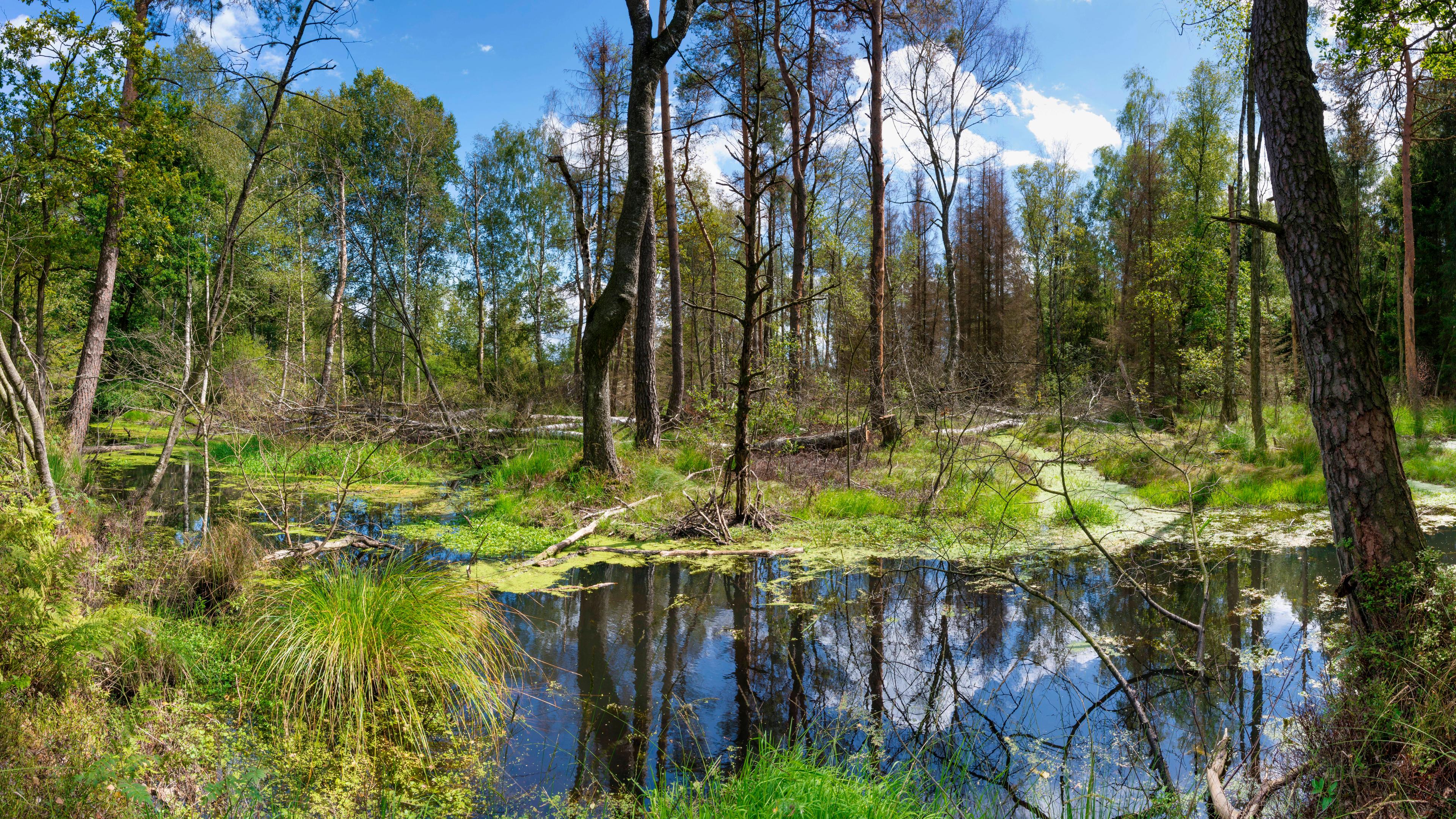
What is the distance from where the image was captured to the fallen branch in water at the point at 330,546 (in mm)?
4859

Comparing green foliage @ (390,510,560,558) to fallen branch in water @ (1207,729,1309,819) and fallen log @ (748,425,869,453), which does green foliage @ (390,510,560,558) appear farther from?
fallen branch in water @ (1207,729,1309,819)

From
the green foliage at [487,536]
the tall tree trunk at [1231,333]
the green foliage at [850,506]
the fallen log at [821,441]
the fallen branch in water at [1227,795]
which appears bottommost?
the fallen branch in water at [1227,795]

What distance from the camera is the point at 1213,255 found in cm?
1923

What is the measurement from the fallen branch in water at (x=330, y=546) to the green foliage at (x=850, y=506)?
446 centimetres

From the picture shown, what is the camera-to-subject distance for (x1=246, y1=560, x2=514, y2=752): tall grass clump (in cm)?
322

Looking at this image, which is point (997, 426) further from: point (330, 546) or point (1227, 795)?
point (330, 546)

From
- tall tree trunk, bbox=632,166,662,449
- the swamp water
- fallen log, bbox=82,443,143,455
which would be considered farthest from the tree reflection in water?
fallen log, bbox=82,443,143,455

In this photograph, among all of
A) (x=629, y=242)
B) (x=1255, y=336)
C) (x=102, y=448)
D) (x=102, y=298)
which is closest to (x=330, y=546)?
(x=629, y=242)

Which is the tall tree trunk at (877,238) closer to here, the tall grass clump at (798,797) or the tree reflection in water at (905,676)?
the tree reflection in water at (905,676)

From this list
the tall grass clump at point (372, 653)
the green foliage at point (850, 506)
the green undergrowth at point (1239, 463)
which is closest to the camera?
the tall grass clump at point (372, 653)

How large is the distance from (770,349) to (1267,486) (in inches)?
265

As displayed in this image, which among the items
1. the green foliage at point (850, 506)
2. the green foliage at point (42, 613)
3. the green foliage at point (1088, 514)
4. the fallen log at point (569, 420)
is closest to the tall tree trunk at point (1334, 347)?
the green foliage at point (1088, 514)

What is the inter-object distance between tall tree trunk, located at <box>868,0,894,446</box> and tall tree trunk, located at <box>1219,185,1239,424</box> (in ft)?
20.9

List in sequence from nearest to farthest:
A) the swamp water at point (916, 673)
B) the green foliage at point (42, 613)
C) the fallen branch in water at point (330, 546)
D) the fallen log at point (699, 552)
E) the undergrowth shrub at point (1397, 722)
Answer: the undergrowth shrub at point (1397, 722) → the green foliage at point (42, 613) → the swamp water at point (916, 673) → the fallen branch in water at point (330, 546) → the fallen log at point (699, 552)
